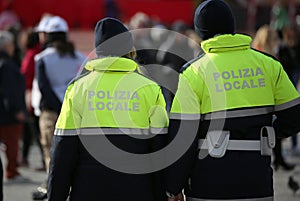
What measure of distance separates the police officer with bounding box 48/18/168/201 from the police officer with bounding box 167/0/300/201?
0.55 feet

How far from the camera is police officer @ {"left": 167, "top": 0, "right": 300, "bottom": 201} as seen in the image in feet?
17.4

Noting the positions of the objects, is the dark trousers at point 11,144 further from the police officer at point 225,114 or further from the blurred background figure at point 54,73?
the police officer at point 225,114

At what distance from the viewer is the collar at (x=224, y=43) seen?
17.9 feet

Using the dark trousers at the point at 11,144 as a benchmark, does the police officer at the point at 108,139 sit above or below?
above

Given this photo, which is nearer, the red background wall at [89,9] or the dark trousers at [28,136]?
the dark trousers at [28,136]

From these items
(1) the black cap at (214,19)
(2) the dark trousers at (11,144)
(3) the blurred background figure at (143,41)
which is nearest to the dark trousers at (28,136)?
(2) the dark trousers at (11,144)

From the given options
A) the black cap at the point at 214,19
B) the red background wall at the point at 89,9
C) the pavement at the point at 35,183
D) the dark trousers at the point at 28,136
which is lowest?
the pavement at the point at 35,183

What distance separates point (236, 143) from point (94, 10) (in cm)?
1920

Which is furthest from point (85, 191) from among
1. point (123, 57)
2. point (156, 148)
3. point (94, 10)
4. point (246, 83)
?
point (94, 10)

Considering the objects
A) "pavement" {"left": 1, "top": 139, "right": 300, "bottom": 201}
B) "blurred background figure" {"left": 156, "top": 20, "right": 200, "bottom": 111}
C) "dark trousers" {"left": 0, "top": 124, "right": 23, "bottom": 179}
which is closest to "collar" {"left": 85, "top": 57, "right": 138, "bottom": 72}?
"blurred background figure" {"left": 156, "top": 20, "right": 200, "bottom": 111}

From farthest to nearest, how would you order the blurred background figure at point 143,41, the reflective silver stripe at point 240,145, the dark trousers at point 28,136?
the dark trousers at point 28,136 → the blurred background figure at point 143,41 → the reflective silver stripe at point 240,145

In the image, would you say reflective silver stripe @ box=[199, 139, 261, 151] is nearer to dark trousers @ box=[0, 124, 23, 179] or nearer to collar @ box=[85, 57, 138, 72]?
collar @ box=[85, 57, 138, 72]

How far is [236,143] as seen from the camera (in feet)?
17.7

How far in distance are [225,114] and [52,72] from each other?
4.48 meters
